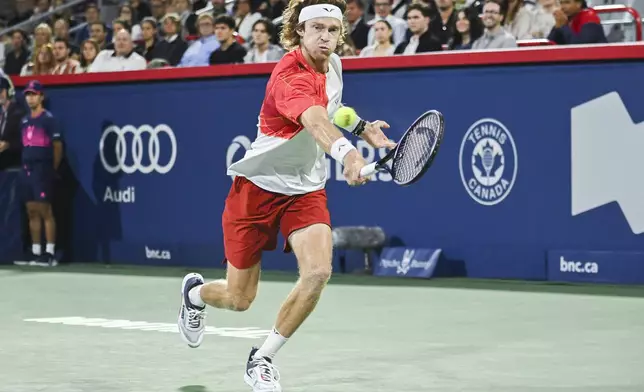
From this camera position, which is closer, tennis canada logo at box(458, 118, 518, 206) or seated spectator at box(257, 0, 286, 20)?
tennis canada logo at box(458, 118, 518, 206)

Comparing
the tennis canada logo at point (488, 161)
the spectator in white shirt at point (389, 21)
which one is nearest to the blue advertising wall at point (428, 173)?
the tennis canada logo at point (488, 161)

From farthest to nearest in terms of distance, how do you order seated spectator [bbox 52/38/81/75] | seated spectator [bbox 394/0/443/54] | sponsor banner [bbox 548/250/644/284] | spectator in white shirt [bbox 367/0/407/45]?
1. seated spectator [bbox 52/38/81/75]
2. spectator in white shirt [bbox 367/0/407/45]
3. seated spectator [bbox 394/0/443/54]
4. sponsor banner [bbox 548/250/644/284]

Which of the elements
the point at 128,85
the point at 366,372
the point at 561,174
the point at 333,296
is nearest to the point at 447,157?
the point at 561,174

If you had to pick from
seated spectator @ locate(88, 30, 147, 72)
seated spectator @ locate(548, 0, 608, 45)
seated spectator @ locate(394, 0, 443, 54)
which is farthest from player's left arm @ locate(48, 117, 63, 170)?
seated spectator @ locate(548, 0, 608, 45)

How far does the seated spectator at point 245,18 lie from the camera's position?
17234 millimetres

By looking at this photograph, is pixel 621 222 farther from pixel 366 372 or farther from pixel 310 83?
pixel 310 83

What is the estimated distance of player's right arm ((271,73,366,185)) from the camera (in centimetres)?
612

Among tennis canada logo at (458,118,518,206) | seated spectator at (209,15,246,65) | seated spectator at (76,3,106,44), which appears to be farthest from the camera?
seated spectator at (76,3,106,44)

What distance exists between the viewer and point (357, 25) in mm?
15891

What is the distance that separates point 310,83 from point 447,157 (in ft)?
22.3

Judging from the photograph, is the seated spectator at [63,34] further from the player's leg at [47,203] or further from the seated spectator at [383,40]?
the seated spectator at [383,40]

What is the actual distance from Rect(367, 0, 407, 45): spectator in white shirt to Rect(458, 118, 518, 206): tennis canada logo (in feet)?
7.05

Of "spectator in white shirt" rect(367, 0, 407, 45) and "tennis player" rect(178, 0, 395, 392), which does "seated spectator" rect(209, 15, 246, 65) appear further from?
"tennis player" rect(178, 0, 395, 392)

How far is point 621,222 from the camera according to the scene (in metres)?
12.4
